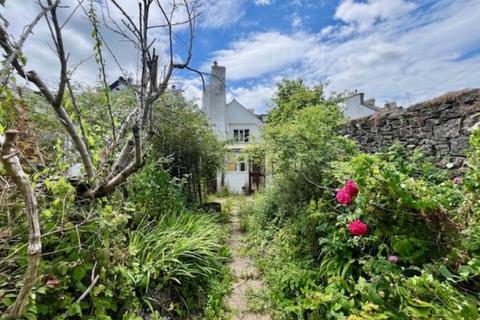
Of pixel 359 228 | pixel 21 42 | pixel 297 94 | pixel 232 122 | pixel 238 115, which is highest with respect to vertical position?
pixel 297 94

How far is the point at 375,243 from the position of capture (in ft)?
7.41

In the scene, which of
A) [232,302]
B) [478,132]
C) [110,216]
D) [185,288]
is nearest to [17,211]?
[110,216]

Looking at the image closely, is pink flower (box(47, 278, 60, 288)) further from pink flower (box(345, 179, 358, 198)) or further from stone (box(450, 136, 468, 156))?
stone (box(450, 136, 468, 156))

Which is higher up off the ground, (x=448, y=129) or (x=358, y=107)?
(x=358, y=107)

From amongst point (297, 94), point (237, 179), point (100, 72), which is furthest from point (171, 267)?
point (237, 179)

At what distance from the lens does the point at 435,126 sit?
121 inches

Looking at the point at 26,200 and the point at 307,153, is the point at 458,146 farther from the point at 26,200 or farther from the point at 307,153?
the point at 26,200

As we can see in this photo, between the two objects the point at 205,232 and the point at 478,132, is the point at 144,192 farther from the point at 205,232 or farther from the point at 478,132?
the point at 478,132

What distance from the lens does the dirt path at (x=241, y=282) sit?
258cm

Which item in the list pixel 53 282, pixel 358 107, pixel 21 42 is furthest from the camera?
pixel 358 107

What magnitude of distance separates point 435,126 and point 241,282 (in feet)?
10.4

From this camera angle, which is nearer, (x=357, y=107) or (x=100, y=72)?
(x=100, y=72)

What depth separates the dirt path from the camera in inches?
102

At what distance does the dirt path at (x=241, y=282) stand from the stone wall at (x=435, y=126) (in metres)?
2.68
